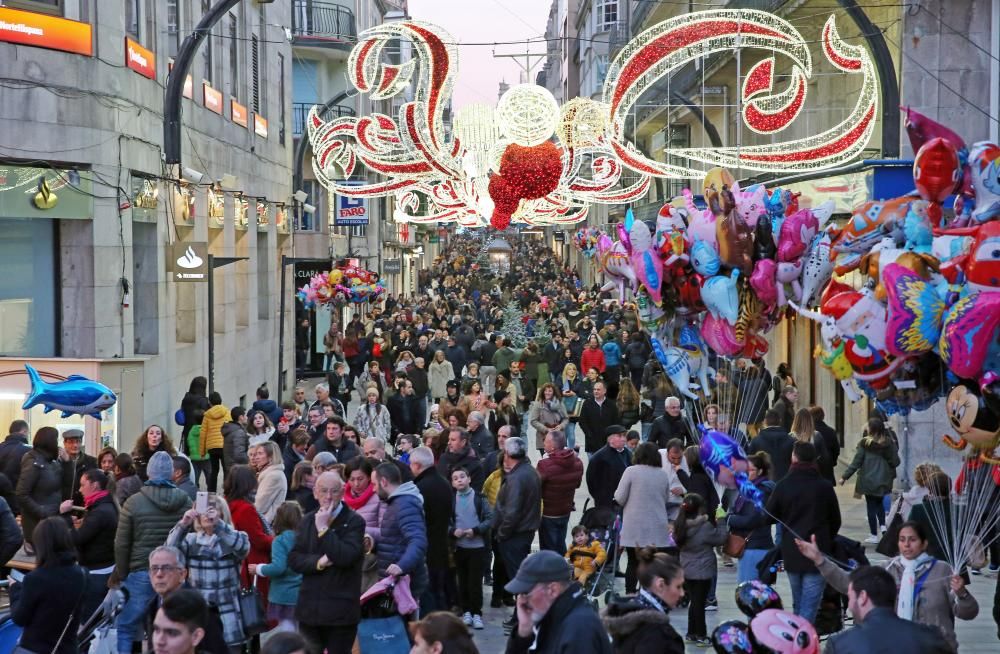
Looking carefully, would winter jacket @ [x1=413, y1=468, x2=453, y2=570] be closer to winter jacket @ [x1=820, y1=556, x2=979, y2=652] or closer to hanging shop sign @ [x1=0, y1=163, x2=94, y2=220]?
winter jacket @ [x1=820, y1=556, x2=979, y2=652]

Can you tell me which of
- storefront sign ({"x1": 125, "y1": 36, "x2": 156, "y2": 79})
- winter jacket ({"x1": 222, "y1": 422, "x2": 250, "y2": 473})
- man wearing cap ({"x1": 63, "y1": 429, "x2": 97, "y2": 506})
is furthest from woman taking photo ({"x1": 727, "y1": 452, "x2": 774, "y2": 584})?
storefront sign ({"x1": 125, "y1": 36, "x2": 156, "y2": 79})

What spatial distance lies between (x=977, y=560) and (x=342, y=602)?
3851mm

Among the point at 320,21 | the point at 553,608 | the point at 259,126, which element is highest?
the point at 320,21

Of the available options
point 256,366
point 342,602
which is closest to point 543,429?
point 342,602

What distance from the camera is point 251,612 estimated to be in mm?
9062

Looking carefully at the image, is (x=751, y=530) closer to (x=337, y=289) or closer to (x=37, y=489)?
(x=37, y=489)

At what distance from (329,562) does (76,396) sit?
5.68 metres

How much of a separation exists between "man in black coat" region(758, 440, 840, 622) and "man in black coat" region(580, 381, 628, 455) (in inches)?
267

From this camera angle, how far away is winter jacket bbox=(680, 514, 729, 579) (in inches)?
421

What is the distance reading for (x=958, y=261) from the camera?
8266 millimetres

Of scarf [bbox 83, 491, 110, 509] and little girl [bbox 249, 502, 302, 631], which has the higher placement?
scarf [bbox 83, 491, 110, 509]

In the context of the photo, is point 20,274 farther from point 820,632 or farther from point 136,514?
point 820,632

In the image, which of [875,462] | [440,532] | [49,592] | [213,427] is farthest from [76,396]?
[875,462]

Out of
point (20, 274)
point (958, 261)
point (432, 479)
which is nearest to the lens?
point (958, 261)
